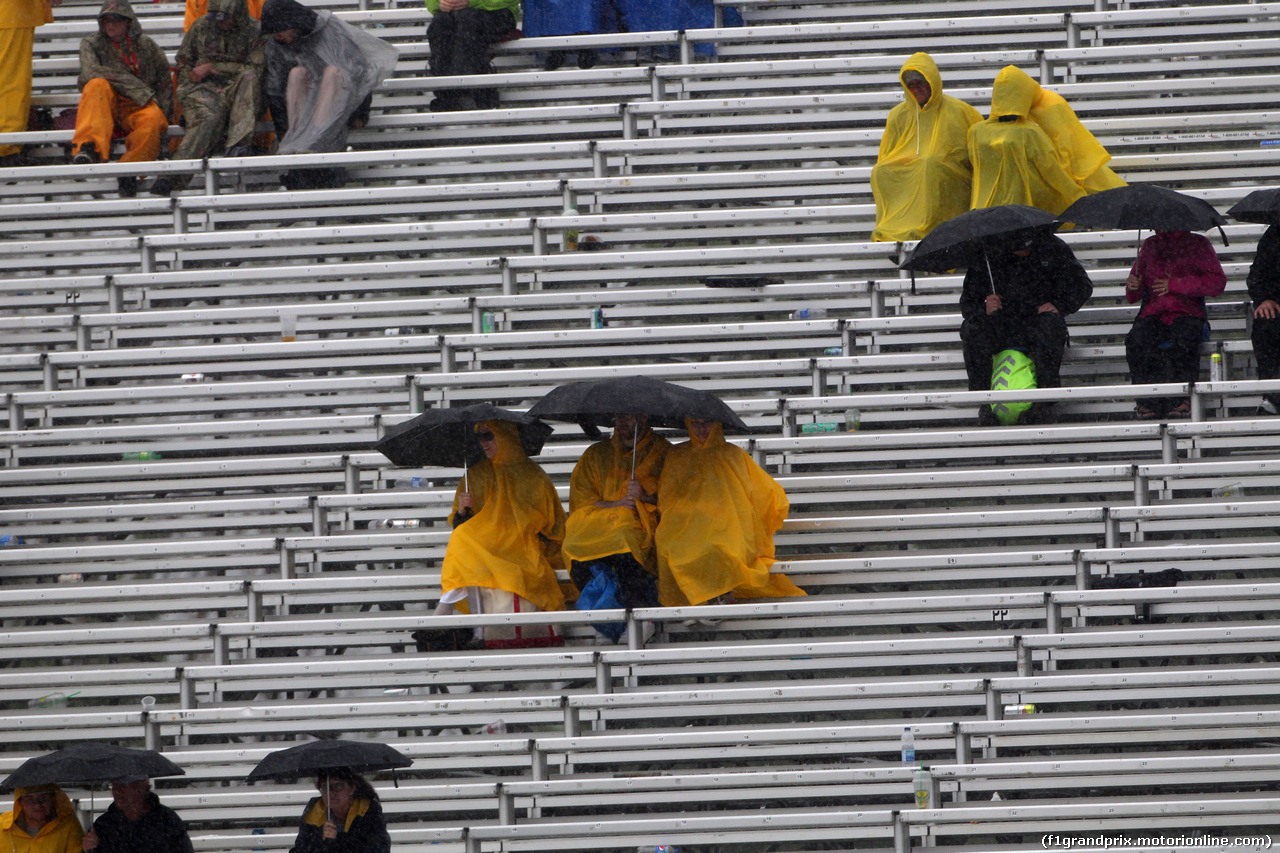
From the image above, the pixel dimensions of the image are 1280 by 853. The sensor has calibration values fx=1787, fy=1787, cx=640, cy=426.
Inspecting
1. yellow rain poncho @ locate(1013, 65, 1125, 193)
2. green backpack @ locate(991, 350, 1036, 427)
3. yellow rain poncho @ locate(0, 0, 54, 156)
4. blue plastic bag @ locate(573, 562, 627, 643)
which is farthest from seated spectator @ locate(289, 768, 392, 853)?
yellow rain poncho @ locate(0, 0, 54, 156)

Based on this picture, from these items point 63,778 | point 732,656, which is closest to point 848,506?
point 732,656

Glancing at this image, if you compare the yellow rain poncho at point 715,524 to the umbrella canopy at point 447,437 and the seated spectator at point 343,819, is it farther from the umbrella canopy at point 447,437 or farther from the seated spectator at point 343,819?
the seated spectator at point 343,819

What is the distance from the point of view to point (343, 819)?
23.7 feet

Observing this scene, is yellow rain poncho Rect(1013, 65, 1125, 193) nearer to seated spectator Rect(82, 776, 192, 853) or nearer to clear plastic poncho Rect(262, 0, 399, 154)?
clear plastic poncho Rect(262, 0, 399, 154)

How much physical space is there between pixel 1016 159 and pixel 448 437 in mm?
3582

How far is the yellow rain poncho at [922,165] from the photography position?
9898mm

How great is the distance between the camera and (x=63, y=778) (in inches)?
276

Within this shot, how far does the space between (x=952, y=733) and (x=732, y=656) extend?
3.30 ft

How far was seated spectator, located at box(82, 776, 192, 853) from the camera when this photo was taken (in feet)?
24.2

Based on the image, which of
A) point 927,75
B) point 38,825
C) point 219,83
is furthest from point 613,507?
point 219,83

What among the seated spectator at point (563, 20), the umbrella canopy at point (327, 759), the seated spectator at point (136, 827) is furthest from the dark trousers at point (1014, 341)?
the seated spectator at point (136, 827)

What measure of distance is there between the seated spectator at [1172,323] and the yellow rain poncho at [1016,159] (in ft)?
3.58

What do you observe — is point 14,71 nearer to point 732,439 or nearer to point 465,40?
point 465,40

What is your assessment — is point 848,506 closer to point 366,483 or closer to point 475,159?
point 366,483
